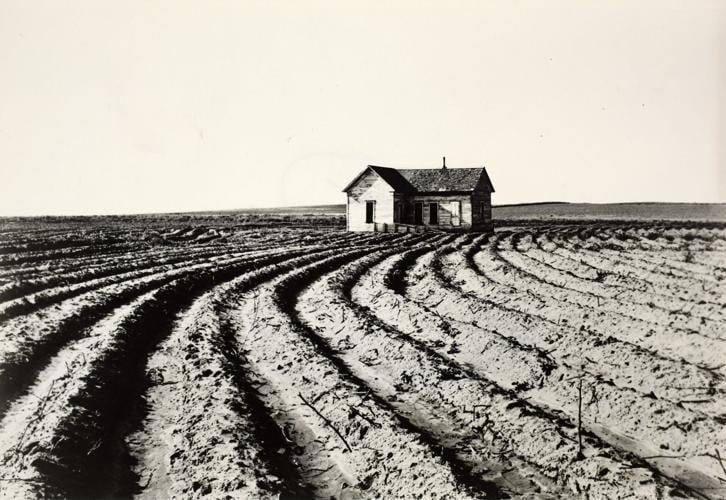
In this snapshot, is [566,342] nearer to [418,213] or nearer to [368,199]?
[368,199]

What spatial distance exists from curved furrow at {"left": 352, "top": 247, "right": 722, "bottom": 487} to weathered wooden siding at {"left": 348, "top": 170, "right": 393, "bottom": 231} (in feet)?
64.8

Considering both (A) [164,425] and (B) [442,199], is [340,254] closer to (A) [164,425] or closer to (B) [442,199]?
(A) [164,425]

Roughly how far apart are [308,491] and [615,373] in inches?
152

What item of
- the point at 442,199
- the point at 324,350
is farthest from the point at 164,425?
the point at 442,199

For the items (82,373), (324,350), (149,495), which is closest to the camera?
(149,495)

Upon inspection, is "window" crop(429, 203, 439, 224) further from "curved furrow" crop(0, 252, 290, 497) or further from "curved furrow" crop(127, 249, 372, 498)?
"curved furrow" crop(127, 249, 372, 498)

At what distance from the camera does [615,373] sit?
639cm

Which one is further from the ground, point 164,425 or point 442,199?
point 442,199

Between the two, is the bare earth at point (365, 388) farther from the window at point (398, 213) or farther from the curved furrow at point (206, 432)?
the window at point (398, 213)

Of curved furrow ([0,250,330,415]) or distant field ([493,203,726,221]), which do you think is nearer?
curved furrow ([0,250,330,415])

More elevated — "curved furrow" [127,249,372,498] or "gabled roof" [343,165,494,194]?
"gabled roof" [343,165,494,194]

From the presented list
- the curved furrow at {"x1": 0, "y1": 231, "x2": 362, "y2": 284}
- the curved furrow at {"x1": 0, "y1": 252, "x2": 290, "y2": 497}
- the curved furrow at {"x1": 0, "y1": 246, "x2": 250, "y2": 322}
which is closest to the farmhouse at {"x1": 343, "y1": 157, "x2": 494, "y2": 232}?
the curved furrow at {"x1": 0, "y1": 231, "x2": 362, "y2": 284}

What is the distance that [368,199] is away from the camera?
29.5 metres

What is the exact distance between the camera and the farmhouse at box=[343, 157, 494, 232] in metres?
29.0
